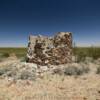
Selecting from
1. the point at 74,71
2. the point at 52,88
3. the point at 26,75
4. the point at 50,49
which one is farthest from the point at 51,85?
the point at 50,49

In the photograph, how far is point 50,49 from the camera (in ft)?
55.9

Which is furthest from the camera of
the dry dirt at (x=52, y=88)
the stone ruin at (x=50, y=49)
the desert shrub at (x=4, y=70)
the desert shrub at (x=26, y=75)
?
the stone ruin at (x=50, y=49)

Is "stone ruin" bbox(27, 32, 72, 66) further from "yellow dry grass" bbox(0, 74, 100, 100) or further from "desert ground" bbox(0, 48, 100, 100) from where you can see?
"yellow dry grass" bbox(0, 74, 100, 100)

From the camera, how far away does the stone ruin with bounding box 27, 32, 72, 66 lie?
16.9 metres

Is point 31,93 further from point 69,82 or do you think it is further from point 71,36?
point 71,36

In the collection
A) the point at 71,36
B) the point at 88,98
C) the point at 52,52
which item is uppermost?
the point at 71,36

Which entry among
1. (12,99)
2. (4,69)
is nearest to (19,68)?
(4,69)

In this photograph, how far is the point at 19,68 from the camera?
46.9ft

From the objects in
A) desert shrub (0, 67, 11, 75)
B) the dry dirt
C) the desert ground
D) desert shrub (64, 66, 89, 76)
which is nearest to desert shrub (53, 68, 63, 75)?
the desert ground

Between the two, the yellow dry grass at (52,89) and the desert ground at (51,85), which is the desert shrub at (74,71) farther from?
the yellow dry grass at (52,89)

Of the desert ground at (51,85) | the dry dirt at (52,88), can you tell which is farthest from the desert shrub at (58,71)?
the dry dirt at (52,88)

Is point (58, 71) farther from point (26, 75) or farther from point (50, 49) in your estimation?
point (50, 49)

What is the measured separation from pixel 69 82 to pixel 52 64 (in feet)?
16.3

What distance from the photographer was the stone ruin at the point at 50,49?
16906 mm
